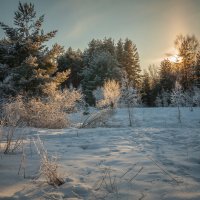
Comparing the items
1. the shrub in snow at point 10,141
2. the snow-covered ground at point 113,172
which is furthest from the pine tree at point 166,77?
the shrub in snow at point 10,141

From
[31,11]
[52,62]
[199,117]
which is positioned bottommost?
[199,117]

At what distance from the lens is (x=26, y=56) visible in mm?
16078

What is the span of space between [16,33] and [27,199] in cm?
1486

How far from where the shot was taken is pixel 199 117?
22.2 m

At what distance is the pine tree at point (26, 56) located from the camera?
48.9ft

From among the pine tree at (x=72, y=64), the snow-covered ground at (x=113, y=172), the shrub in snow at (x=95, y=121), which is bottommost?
the snow-covered ground at (x=113, y=172)

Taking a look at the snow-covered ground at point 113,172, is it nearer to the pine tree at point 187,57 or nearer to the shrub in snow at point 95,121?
the shrub in snow at point 95,121

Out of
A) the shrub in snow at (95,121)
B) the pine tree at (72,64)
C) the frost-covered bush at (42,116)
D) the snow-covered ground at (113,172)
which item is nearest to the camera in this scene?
the snow-covered ground at (113,172)

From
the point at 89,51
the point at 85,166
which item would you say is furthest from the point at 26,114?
the point at 89,51

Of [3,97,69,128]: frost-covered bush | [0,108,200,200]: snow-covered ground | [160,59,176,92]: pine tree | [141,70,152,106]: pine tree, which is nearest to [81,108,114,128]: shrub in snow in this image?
[3,97,69,128]: frost-covered bush

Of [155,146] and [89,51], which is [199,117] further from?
[89,51]

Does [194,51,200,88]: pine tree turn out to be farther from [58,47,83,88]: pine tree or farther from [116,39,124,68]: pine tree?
[58,47,83,88]: pine tree

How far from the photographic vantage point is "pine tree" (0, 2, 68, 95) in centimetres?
1489

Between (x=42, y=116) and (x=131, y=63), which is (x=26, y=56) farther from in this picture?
(x=131, y=63)
